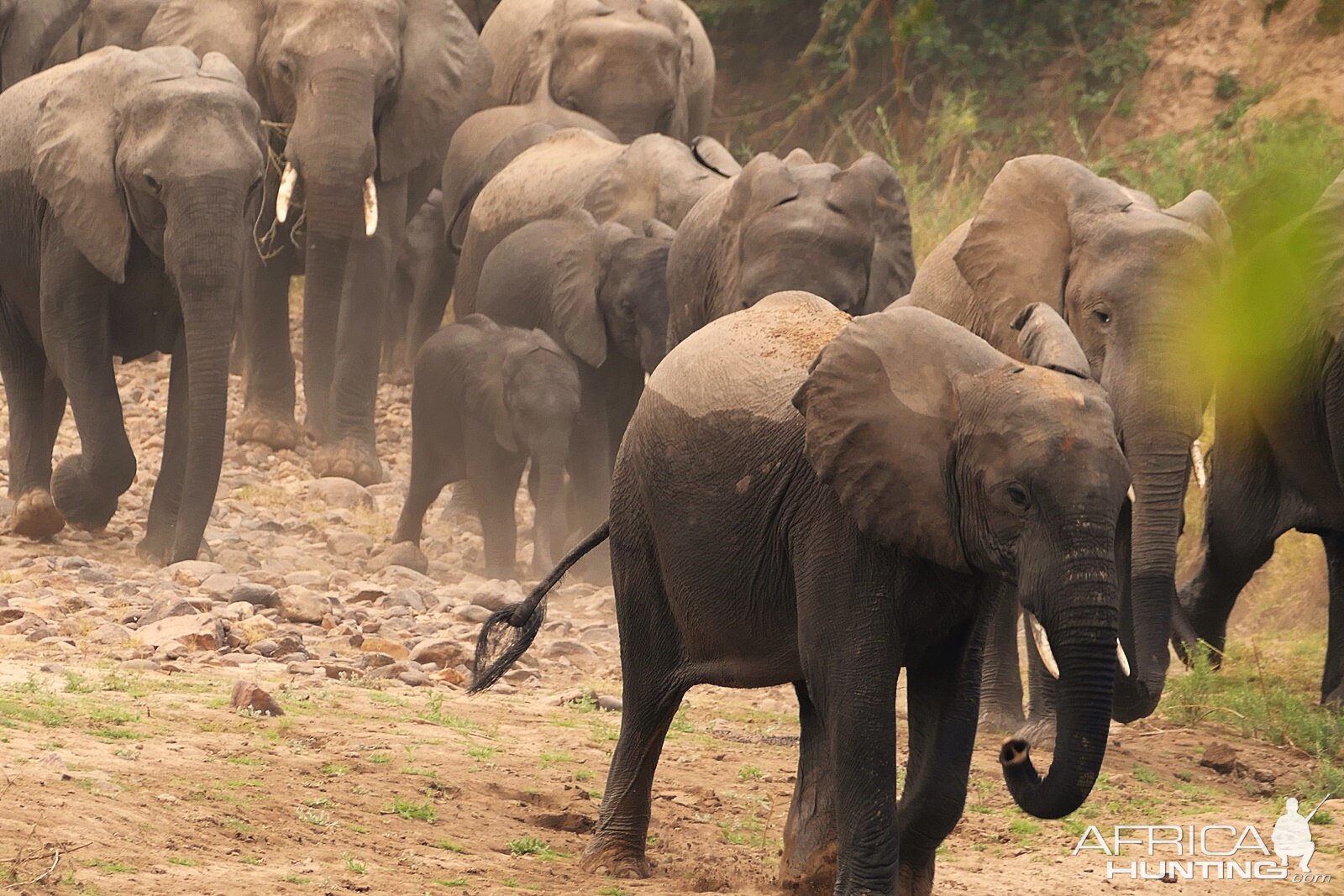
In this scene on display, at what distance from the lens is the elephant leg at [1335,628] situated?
8.32m

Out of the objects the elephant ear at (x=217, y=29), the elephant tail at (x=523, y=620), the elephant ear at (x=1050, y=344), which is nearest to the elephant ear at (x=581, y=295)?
the elephant ear at (x=217, y=29)

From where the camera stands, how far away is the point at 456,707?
23.6ft

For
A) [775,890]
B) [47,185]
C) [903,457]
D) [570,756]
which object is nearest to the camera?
[903,457]

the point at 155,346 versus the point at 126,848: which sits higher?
the point at 155,346

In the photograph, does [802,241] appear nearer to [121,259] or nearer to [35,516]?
[121,259]

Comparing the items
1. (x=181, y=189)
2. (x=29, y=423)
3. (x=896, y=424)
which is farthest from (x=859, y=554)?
(x=29, y=423)

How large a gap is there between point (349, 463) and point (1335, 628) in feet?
19.4

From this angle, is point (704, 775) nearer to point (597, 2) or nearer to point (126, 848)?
point (126, 848)

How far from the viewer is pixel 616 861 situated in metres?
5.54

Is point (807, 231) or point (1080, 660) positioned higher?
point (807, 231)

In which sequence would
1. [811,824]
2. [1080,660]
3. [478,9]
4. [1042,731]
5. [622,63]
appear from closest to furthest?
[1080,660] → [811,824] → [1042,731] → [622,63] → [478,9]

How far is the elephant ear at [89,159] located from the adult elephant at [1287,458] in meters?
4.76

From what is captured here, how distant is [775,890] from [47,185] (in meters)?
5.89

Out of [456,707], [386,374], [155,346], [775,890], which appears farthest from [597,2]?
[775,890]
